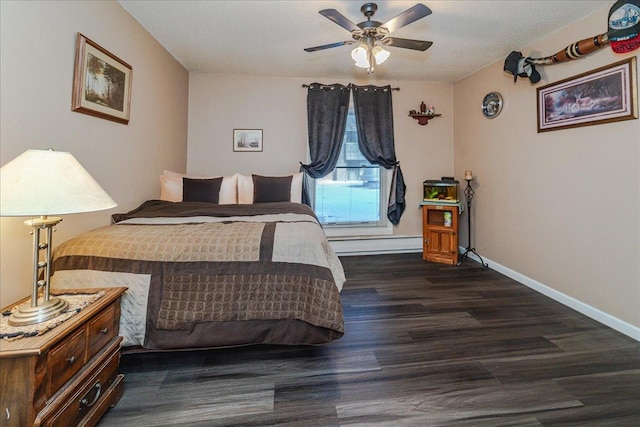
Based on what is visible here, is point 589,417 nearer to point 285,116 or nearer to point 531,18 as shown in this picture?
point 531,18

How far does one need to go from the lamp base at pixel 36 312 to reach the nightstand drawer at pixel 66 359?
5.0 inches

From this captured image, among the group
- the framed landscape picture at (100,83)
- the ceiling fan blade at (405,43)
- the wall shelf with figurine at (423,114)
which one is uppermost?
the wall shelf with figurine at (423,114)

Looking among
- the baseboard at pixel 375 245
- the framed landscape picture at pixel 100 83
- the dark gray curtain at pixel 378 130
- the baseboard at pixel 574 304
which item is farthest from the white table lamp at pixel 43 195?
the dark gray curtain at pixel 378 130

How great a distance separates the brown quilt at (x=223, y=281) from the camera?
5.53 feet

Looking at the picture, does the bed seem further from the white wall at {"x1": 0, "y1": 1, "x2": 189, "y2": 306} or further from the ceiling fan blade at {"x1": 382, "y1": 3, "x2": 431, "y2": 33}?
the ceiling fan blade at {"x1": 382, "y1": 3, "x2": 431, "y2": 33}

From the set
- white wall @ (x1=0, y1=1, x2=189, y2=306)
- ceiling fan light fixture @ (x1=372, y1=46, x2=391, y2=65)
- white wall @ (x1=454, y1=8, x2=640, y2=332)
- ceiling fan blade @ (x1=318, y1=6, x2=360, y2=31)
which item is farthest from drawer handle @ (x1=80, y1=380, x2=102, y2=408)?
white wall @ (x1=454, y1=8, x2=640, y2=332)

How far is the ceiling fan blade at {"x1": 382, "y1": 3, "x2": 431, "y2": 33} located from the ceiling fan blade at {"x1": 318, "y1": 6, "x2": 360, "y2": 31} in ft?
0.76

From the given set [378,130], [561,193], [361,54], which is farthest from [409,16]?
[378,130]

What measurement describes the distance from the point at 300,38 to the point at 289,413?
10.1 feet

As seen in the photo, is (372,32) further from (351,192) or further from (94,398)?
(94,398)

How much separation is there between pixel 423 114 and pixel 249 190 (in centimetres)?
270

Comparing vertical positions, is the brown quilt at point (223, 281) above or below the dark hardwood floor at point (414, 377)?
above

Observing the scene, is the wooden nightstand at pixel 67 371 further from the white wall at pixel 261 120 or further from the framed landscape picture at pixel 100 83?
the white wall at pixel 261 120

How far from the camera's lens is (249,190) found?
3514 mm
